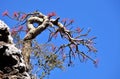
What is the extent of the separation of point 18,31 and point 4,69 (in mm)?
6256

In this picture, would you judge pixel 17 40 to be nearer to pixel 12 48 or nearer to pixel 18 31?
pixel 18 31

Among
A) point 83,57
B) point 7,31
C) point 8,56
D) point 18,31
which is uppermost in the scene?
point 18,31

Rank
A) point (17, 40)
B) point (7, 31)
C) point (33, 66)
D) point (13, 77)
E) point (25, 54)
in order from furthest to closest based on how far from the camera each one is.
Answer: point (17, 40)
point (33, 66)
point (25, 54)
point (7, 31)
point (13, 77)

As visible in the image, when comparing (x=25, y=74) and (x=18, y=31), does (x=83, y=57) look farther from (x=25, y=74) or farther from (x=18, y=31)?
(x=25, y=74)

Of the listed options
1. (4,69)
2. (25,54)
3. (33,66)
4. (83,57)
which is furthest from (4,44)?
(83,57)

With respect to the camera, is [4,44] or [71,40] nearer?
[4,44]

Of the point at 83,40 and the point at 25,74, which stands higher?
the point at 83,40

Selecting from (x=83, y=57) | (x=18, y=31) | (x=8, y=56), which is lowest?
(x=8, y=56)

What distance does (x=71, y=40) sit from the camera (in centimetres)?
1190

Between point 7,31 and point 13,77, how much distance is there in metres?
1.34

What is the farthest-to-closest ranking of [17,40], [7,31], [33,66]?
[17,40]
[33,66]
[7,31]

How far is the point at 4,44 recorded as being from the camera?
259 inches

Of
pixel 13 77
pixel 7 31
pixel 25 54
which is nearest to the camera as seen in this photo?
pixel 13 77

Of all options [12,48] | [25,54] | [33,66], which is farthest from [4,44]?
[33,66]
